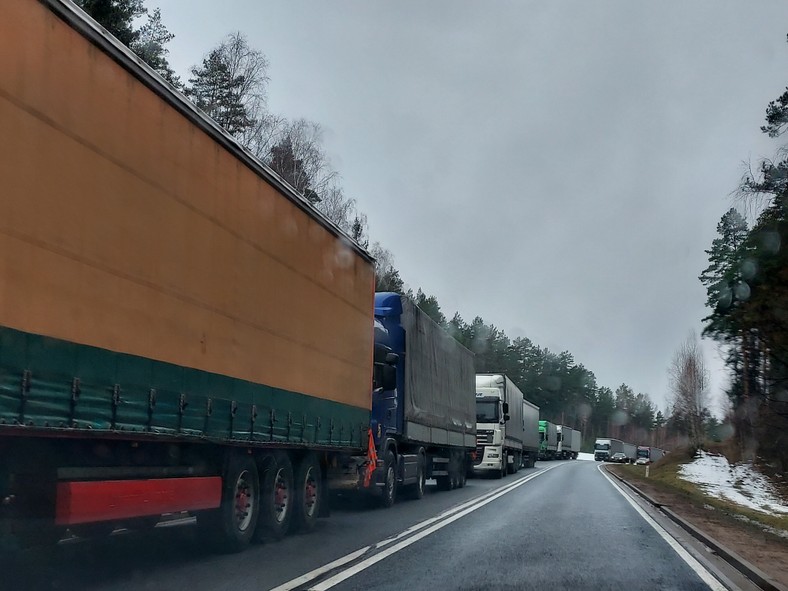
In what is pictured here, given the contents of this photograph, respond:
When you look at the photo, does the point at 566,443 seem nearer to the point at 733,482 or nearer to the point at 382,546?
the point at 733,482

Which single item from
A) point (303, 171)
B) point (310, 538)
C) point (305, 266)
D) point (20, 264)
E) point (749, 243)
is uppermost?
point (303, 171)

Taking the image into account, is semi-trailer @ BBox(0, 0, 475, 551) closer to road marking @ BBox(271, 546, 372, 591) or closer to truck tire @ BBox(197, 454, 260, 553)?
truck tire @ BBox(197, 454, 260, 553)

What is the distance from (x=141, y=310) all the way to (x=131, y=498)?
1.64m

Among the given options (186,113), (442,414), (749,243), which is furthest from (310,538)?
(749,243)

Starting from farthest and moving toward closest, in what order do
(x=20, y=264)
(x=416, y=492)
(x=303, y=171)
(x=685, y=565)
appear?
(x=303, y=171), (x=416, y=492), (x=685, y=565), (x=20, y=264)

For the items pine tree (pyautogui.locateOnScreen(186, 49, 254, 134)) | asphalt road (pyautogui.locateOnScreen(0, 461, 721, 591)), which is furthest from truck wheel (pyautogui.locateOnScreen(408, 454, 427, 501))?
pine tree (pyautogui.locateOnScreen(186, 49, 254, 134))

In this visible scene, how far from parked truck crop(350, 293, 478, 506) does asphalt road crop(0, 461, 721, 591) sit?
2.34 metres

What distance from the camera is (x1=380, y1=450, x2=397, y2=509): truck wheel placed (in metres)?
16.9

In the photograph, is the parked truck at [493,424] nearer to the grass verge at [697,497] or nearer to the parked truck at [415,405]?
the grass verge at [697,497]

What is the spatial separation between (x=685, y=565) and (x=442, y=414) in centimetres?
1183

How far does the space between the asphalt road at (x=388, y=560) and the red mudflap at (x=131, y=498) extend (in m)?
0.65

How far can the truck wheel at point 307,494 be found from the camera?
1209 cm

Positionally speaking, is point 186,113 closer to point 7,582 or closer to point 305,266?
point 305,266

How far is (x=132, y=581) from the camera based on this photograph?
26.6 feet
